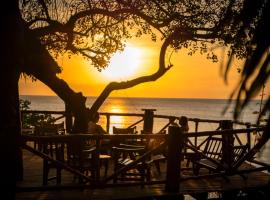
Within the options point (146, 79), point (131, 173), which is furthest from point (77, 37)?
point (131, 173)

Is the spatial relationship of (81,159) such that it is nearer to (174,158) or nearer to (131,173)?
(131,173)

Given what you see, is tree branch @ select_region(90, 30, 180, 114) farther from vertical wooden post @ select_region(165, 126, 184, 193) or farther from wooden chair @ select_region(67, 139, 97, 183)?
vertical wooden post @ select_region(165, 126, 184, 193)

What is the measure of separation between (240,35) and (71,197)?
7265mm

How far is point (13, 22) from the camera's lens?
6.52 meters

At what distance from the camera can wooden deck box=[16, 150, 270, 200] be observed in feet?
26.1

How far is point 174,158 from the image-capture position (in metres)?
8.03

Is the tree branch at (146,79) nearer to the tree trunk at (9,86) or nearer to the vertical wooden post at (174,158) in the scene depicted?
the vertical wooden post at (174,158)

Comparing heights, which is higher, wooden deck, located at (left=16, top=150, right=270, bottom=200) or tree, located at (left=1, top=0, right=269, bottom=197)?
tree, located at (left=1, top=0, right=269, bottom=197)

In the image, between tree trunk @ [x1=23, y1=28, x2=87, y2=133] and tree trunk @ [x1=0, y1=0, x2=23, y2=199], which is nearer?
tree trunk @ [x1=0, y1=0, x2=23, y2=199]

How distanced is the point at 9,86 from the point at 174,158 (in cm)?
323

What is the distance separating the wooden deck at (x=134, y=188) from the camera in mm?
7941

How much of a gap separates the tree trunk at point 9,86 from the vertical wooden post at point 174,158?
2725mm

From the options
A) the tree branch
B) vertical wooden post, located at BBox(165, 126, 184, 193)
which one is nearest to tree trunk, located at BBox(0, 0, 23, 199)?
vertical wooden post, located at BBox(165, 126, 184, 193)

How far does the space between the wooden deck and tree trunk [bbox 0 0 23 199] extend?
44 centimetres
